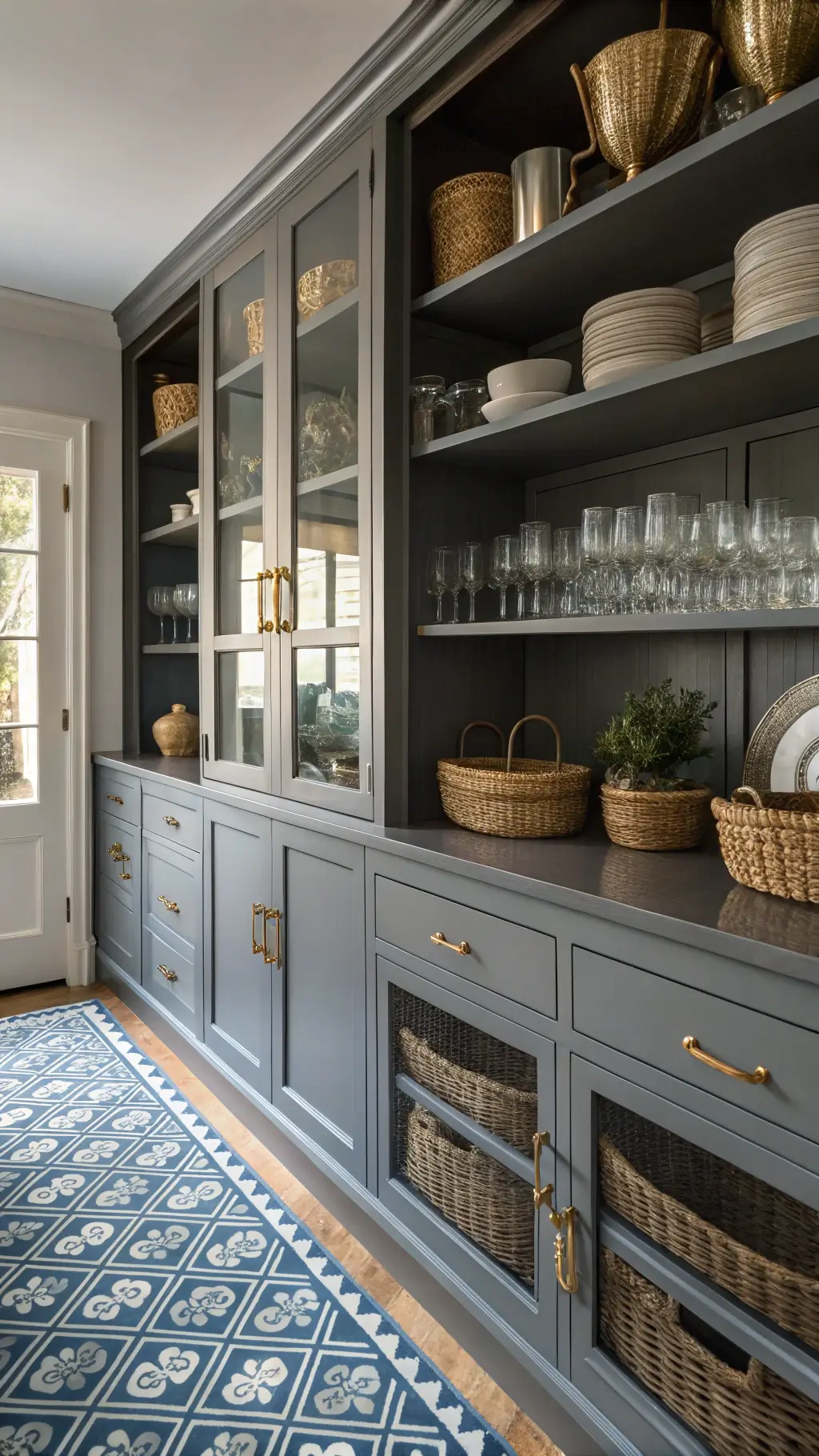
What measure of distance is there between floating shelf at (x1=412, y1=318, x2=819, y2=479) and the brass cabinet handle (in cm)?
99

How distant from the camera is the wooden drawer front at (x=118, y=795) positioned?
10.5 ft

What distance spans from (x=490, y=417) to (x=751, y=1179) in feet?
4.68

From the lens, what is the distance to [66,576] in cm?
350

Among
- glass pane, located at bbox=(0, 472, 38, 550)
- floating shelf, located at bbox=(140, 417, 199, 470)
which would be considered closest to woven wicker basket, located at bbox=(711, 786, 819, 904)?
floating shelf, located at bbox=(140, 417, 199, 470)

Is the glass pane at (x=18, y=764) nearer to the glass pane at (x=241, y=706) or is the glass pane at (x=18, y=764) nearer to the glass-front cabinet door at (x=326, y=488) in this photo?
the glass pane at (x=241, y=706)

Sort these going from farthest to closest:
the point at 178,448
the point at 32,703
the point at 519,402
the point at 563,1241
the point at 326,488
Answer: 1. the point at 32,703
2. the point at 178,448
3. the point at 326,488
4. the point at 519,402
5. the point at 563,1241

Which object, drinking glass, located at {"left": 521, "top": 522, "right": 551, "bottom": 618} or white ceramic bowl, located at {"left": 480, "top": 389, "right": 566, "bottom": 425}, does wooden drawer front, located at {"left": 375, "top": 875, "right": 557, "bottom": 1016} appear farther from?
white ceramic bowl, located at {"left": 480, "top": 389, "right": 566, "bottom": 425}

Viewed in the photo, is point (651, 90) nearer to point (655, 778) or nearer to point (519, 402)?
point (519, 402)

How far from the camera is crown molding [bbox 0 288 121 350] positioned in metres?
3.29

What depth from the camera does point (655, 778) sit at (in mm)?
1722

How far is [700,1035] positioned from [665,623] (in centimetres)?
65

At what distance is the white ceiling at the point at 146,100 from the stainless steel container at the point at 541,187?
1.44 feet

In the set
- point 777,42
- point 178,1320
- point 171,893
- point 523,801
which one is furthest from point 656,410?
point 171,893

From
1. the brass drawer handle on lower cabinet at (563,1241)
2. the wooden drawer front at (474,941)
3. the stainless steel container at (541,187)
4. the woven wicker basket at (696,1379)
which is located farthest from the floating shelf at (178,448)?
the woven wicker basket at (696,1379)
